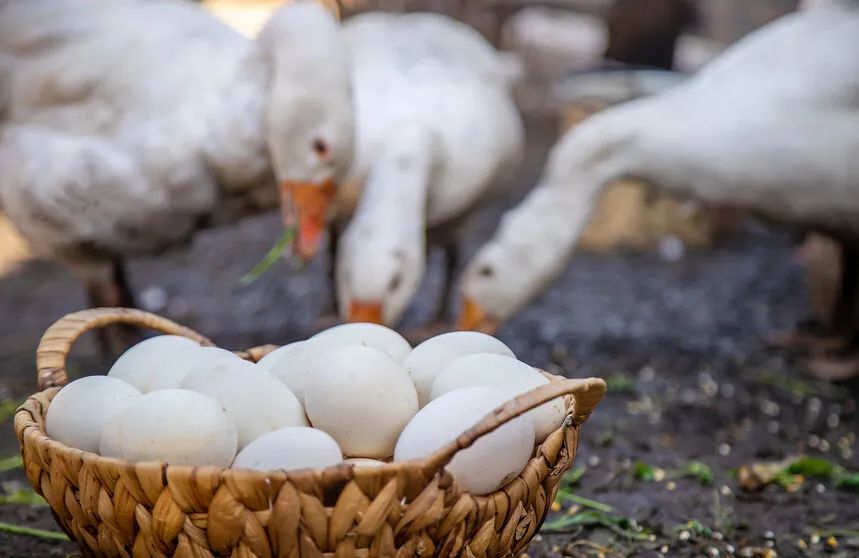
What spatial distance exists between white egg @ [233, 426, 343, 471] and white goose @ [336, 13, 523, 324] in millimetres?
1507

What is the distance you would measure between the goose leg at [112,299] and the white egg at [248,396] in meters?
1.90

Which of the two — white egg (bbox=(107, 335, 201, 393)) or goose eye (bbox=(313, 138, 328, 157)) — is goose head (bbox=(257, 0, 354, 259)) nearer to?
goose eye (bbox=(313, 138, 328, 157))

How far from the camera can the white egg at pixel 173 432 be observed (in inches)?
48.4

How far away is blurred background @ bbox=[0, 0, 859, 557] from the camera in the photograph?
198 centimetres

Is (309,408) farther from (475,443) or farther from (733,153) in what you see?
(733,153)

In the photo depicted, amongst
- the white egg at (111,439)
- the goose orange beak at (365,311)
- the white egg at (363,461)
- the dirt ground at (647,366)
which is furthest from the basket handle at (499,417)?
the goose orange beak at (365,311)

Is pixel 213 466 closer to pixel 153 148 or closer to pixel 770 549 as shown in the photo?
pixel 770 549

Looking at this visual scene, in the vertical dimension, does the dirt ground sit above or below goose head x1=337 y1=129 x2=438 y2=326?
below

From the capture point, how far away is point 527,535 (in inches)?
52.6

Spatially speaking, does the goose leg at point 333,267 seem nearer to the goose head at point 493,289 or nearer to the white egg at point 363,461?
the goose head at point 493,289

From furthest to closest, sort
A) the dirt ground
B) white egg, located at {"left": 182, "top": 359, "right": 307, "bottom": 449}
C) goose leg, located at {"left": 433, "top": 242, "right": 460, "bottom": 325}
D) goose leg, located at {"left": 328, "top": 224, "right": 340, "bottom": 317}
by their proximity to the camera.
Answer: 1. goose leg, located at {"left": 433, "top": 242, "right": 460, "bottom": 325}
2. goose leg, located at {"left": 328, "top": 224, "right": 340, "bottom": 317}
3. the dirt ground
4. white egg, located at {"left": 182, "top": 359, "right": 307, "bottom": 449}

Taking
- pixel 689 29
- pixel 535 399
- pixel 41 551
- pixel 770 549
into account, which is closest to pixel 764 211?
pixel 770 549

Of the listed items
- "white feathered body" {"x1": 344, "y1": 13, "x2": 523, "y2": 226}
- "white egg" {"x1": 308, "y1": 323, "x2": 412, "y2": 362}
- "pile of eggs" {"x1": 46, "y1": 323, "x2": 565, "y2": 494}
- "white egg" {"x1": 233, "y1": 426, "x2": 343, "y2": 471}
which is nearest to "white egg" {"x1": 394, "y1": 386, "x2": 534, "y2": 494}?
"pile of eggs" {"x1": 46, "y1": 323, "x2": 565, "y2": 494}

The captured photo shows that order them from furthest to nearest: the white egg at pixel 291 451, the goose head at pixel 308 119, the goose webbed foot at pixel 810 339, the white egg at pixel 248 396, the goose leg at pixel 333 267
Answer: the goose leg at pixel 333 267
the goose webbed foot at pixel 810 339
the goose head at pixel 308 119
the white egg at pixel 248 396
the white egg at pixel 291 451
